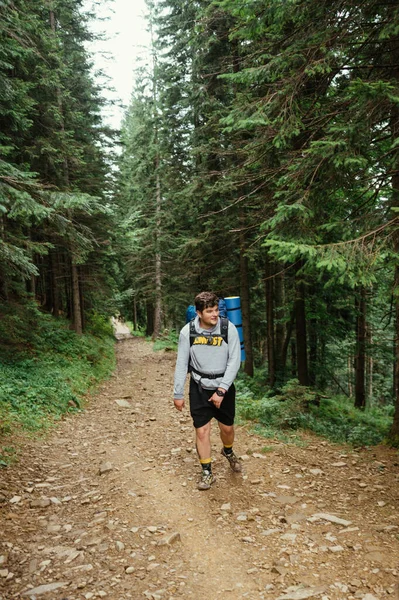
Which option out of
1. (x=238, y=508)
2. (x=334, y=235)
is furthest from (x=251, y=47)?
(x=238, y=508)

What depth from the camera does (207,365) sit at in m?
4.79

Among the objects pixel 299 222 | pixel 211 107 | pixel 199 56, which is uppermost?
pixel 199 56

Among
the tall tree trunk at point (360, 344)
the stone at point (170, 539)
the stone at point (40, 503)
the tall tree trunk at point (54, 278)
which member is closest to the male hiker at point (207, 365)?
the stone at point (170, 539)

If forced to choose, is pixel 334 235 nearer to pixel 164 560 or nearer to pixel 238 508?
pixel 238 508

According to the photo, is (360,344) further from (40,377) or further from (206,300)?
(206,300)

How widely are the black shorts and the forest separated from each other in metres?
2.15

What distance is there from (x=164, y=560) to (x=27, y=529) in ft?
5.77

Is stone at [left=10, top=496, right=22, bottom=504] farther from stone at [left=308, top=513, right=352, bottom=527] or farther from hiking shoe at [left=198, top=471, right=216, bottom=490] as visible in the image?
stone at [left=308, top=513, right=352, bottom=527]

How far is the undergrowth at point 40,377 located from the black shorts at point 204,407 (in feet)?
10.6

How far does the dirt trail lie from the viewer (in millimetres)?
3207

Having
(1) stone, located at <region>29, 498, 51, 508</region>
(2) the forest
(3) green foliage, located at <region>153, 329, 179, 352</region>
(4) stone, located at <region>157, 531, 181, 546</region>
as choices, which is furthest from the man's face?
(3) green foliage, located at <region>153, 329, 179, 352</region>

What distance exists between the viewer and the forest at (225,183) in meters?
5.61

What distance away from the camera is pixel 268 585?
3.16 metres

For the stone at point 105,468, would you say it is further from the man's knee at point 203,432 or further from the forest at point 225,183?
the forest at point 225,183
